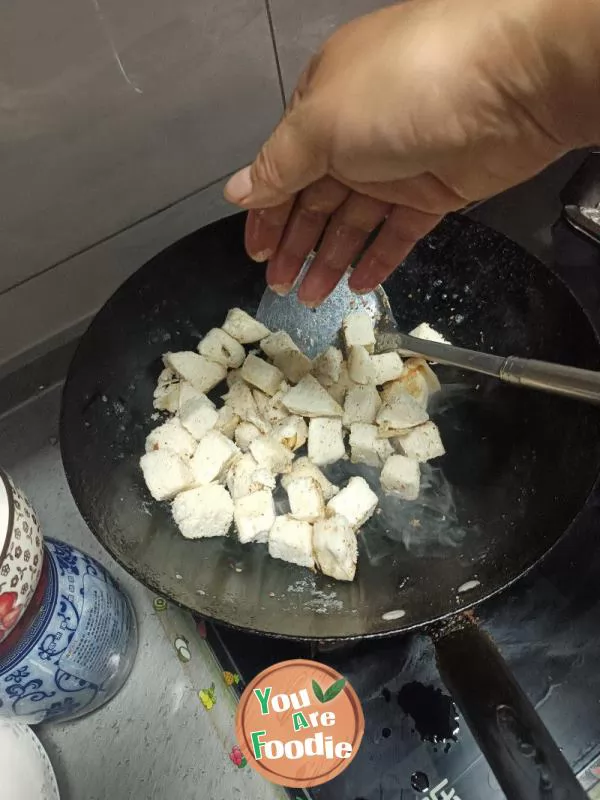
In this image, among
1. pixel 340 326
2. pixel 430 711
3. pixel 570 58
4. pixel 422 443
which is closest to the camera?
pixel 570 58

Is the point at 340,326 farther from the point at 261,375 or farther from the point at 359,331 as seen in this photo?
the point at 261,375

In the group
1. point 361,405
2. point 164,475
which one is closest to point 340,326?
point 361,405

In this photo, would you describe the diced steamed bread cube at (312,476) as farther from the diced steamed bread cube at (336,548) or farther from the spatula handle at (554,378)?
the spatula handle at (554,378)

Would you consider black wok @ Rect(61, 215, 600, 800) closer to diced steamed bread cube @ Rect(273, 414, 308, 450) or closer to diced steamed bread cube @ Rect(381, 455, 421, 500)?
diced steamed bread cube @ Rect(381, 455, 421, 500)

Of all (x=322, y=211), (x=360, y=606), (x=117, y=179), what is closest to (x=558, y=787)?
(x=360, y=606)

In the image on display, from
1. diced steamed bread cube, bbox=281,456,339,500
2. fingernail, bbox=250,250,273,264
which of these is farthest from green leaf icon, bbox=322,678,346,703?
fingernail, bbox=250,250,273,264

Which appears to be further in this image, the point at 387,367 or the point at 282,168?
the point at 387,367
